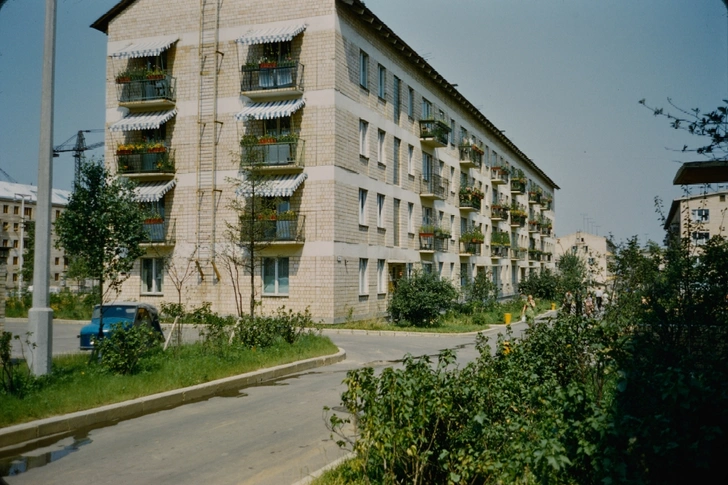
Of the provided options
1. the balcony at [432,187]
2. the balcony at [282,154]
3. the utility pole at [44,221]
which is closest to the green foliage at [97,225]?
the utility pole at [44,221]

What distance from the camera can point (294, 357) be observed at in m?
14.7

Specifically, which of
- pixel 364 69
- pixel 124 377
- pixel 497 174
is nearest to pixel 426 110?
pixel 364 69

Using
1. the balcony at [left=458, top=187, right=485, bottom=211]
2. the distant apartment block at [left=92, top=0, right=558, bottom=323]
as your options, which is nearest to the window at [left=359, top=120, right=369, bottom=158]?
the distant apartment block at [left=92, top=0, right=558, bottom=323]

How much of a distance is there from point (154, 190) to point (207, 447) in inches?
925

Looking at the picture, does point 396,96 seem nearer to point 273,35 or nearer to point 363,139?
point 363,139

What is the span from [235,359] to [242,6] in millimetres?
20166

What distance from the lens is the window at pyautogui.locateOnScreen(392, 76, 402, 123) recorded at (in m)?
33.0

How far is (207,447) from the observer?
7660 mm

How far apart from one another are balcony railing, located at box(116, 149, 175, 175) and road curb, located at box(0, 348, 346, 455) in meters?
18.2

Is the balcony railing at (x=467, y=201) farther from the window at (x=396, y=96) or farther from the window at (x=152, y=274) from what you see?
the window at (x=152, y=274)

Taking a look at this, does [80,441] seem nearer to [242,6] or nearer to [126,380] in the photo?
[126,380]

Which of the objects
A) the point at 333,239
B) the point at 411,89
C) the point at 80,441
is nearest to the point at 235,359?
the point at 80,441

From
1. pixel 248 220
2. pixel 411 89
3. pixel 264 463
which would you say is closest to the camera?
pixel 264 463

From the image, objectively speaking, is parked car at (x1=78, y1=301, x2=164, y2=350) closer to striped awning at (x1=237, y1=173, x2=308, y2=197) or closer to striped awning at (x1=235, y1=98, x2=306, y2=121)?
striped awning at (x1=237, y1=173, x2=308, y2=197)
